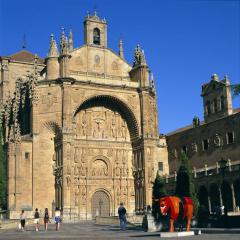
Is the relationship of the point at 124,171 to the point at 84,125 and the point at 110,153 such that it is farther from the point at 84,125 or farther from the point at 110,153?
the point at 84,125

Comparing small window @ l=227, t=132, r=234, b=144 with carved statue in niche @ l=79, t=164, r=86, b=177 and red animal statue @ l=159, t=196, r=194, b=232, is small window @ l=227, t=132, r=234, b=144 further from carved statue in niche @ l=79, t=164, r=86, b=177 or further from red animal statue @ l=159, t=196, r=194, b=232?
red animal statue @ l=159, t=196, r=194, b=232

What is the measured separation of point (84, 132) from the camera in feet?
190

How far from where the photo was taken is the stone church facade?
53.0 m

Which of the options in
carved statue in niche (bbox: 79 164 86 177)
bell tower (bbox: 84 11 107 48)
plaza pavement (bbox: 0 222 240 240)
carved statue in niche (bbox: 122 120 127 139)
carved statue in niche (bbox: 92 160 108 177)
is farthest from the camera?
bell tower (bbox: 84 11 107 48)

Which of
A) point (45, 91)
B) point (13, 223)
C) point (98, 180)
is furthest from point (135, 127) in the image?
point (13, 223)

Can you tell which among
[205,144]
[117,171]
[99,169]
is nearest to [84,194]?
[99,169]

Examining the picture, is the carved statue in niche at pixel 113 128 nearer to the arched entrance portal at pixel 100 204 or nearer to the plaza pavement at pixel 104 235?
the arched entrance portal at pixel 100 204

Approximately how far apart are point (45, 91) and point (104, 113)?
8.27 meters

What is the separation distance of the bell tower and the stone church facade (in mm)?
130

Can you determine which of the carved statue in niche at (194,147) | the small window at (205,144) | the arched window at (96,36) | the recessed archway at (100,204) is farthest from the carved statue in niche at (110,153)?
the arched window at (96,36)

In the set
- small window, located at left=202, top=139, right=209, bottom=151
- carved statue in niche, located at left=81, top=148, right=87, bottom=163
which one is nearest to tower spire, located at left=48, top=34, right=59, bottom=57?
carved statue in niche, located at left=81, top=148, right=87, bottom=163

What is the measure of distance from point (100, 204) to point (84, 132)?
859 centimetres

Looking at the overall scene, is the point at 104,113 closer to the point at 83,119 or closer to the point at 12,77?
the point at 83,119

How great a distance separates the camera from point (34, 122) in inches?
2130
